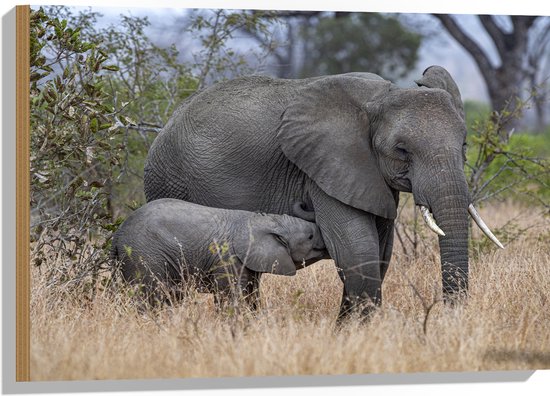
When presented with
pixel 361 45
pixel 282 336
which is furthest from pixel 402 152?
pixel 361 45

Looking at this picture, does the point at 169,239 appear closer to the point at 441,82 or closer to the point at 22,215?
the point at 22,215

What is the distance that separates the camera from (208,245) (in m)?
6.95

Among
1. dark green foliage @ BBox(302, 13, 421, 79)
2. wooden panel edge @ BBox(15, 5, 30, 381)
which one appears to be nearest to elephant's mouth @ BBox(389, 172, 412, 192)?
wooden panel edge @ BBox(15, 5, 30, 381)

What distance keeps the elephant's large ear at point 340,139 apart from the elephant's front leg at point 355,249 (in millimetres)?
96

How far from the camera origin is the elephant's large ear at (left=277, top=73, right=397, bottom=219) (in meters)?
6.84

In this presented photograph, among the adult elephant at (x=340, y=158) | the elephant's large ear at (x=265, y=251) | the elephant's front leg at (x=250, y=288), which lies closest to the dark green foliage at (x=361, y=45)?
the adult elephant at (x=340, y=158)

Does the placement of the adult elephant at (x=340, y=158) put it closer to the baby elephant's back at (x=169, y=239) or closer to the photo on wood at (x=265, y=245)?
the photo on wood at (x=265, y=245)

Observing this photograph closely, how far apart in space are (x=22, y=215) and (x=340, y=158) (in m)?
1.91

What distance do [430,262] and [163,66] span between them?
10.2 feet

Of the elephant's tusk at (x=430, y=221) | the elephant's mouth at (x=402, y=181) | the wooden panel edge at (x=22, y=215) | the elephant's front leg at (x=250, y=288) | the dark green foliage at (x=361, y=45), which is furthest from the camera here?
the dark green foliage at (x=361, y=45)

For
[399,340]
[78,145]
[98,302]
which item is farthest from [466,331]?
[78,145]

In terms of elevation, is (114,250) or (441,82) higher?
(441,82)

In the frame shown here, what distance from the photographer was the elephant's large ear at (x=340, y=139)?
22.4ft

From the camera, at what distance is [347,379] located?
20.2ft
